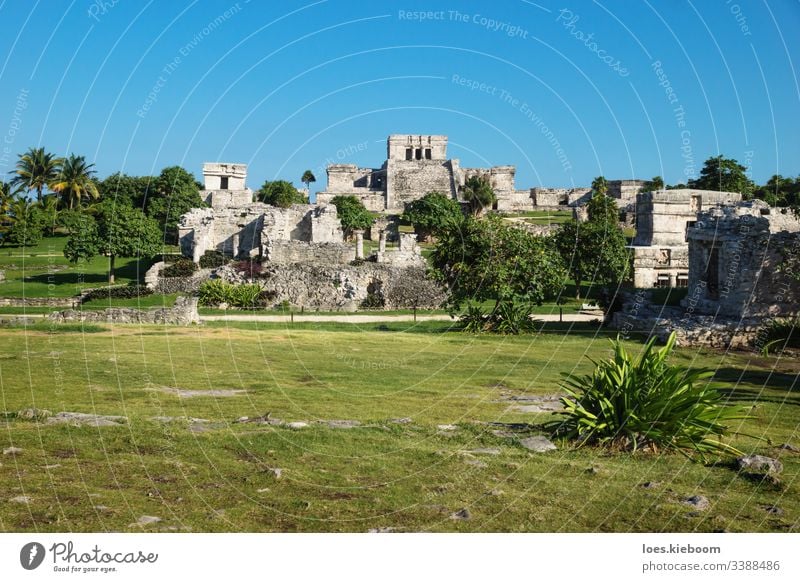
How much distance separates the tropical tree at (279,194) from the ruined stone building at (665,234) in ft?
147

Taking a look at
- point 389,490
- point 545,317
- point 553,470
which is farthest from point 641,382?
point 545,317

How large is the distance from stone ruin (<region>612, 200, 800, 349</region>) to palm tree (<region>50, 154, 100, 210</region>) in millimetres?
56042

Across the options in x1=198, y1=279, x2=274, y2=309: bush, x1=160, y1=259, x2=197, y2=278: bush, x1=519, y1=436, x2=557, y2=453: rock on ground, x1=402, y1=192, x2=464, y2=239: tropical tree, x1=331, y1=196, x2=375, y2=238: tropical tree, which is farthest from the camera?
x1=331, y1=196, x2=375, y2=238: tropical tree

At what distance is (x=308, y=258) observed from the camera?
1806 inches

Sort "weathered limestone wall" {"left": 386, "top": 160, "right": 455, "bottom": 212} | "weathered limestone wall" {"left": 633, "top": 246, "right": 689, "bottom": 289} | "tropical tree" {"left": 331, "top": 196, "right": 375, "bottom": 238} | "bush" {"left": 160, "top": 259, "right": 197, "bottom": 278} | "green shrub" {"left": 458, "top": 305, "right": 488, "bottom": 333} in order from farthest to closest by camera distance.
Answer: "weathered limestone wall" {"left": 386, "top": 160, "right": 455, "bottom": 212}, "tropical tree" {"left": 331, "top": 196, "right": 375, "bottom": 238}, "bush" {"left": 160, "top": 259, "right": 197, "bottom": 278}, "weathered limestone wall" {"left": 633, "top": 246, "right": 689, "bottom": 289}, "green shrub" {"left": 458, "top": 305, "right": 488, "bottom": 333}

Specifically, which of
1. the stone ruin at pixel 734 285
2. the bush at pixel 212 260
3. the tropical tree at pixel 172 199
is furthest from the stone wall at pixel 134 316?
the tropical tree at pixel 172 199

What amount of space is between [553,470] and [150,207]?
6436 centimetres

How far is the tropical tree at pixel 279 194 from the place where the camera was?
272 feet

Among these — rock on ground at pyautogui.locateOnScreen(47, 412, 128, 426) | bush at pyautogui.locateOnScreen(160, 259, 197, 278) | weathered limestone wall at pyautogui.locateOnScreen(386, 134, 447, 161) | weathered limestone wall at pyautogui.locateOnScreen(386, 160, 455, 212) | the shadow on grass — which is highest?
weathered limestone wall at pyautogui.locateOnScreen(386, 134, 447, 161)

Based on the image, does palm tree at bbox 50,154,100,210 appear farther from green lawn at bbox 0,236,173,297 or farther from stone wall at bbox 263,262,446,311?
stone wall at bbox 263,262,446,311

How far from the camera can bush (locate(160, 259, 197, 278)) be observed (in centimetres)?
4327

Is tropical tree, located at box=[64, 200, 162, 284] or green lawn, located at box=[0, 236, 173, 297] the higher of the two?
tropical tree, located at box=[64, 200, 162, 284]

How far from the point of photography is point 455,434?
1123cm

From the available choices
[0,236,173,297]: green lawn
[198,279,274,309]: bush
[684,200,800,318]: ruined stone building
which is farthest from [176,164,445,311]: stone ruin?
[684,200,800,318]: ruined stone building
